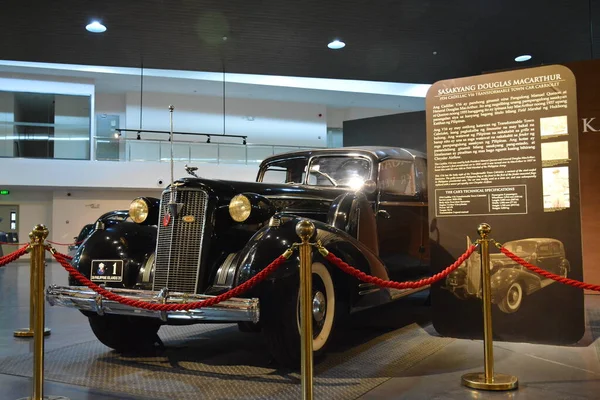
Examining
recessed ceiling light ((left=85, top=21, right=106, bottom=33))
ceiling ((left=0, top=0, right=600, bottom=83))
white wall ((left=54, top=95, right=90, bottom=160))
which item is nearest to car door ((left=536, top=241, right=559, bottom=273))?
ceiling ((left=0, top=0, right=600, bottom=83))

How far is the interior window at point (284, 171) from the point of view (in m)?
5.58

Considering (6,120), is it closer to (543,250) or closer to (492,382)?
(543,250)

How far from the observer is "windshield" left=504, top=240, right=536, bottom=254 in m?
4.21

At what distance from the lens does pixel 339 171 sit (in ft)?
17.5

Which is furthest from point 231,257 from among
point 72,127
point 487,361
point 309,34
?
point 72,127

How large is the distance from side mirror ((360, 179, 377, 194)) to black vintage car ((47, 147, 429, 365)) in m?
0.01

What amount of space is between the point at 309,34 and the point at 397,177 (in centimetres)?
433

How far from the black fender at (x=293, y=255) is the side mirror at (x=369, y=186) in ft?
2.62

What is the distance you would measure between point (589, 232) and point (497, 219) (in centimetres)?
416

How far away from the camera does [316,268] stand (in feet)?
12.1

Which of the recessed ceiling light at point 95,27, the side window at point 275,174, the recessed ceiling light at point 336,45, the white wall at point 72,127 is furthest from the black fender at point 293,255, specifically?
the white wall at point 72,127

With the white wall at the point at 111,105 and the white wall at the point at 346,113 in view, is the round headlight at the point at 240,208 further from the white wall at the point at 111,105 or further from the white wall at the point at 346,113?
the white wall at the point at 346,113

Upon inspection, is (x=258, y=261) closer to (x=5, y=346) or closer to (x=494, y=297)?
(x=494, y=297)

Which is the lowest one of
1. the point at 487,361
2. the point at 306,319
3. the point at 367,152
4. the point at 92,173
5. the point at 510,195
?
the point at 487,361
